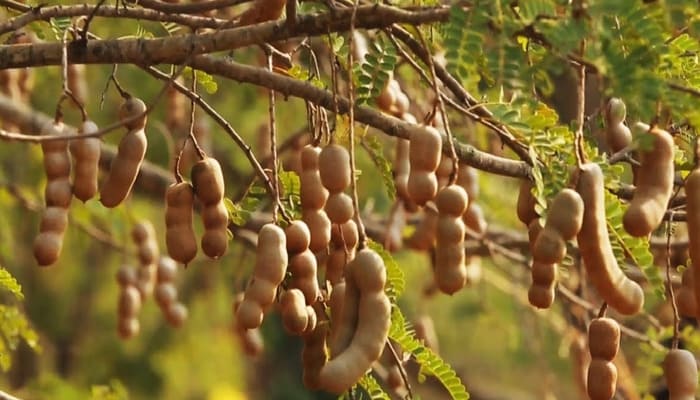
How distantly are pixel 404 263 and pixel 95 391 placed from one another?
9.19ft

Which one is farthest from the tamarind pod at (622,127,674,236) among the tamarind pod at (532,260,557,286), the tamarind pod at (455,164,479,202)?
the tamarind pod at (455,164,479,202)

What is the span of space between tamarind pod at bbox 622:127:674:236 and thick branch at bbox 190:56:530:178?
0.29 meters

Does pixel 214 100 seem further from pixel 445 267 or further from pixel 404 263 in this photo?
pixel 445 267

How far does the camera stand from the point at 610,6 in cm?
167

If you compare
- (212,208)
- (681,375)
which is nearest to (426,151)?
(212,208)

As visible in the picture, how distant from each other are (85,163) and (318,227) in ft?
1.11

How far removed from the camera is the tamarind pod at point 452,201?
75.6 inches

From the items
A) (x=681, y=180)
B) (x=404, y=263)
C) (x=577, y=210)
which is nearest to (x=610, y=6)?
(x=577, y=210)

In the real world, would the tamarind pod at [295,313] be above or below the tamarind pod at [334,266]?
above

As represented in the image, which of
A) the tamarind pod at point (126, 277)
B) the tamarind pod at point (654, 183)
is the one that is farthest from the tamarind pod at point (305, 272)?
the tamarind pod at point (126, 277)

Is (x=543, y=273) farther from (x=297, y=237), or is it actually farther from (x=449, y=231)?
(x=297, y=237)

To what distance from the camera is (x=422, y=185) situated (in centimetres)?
188

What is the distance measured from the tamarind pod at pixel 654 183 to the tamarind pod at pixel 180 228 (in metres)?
0.66

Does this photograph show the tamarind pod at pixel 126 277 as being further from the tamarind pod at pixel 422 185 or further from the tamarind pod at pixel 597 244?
the tamarind pod at pixel 597 244
